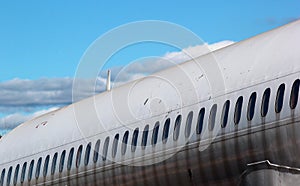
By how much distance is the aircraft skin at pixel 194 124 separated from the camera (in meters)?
16.4

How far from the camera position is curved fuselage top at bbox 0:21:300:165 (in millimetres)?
17047

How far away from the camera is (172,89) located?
68.7 ft

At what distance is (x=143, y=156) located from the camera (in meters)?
21.2

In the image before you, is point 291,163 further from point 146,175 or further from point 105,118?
point 105,118

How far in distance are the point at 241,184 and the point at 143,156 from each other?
436cm

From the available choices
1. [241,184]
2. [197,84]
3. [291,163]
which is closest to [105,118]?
[197,84]

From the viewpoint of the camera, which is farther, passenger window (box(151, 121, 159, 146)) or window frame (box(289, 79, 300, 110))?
passenger window (box(151, 121, 159, 146))

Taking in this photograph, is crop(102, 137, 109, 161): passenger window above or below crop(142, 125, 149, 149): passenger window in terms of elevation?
above

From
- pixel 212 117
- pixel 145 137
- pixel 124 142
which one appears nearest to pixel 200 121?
pixel 212 117

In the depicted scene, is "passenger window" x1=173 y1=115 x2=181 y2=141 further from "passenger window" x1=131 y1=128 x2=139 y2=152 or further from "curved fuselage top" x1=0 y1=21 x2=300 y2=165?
"passenger window" x1=131 y1=128 x2=139 y2=152

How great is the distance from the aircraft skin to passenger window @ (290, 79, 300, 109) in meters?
0.03

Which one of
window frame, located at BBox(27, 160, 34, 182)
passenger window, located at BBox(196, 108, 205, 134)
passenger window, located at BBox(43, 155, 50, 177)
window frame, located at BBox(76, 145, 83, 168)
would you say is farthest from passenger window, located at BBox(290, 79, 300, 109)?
window frame, located at BBox(27, 160, 34, 182)

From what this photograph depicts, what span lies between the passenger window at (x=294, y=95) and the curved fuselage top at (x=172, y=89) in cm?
27

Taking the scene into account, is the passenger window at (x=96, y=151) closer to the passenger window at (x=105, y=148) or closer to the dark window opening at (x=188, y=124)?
the passenger window at (x=105, y=148)
